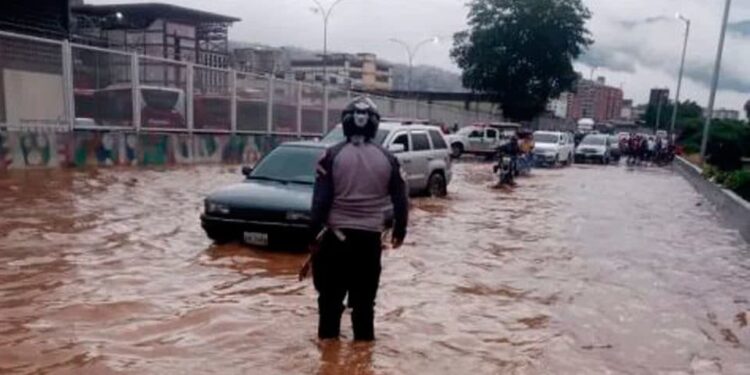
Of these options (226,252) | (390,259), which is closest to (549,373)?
(390,259)

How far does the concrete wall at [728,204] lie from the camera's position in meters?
13.0

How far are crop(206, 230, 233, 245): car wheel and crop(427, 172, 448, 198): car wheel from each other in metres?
7.92

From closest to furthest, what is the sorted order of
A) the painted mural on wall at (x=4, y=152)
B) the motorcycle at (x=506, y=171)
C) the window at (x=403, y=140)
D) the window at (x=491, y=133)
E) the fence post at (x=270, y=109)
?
1. the painted mural on wall at (x=4, y=152)
2. the window at (x=403, y=140)
3. the motorcycle at (x=506, y=171)
4. the fence post at (x=270, y=109)
5. the window at (x=491, y=133)

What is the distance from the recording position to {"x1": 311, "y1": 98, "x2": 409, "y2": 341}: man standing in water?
5.00m

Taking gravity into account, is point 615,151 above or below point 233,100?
below

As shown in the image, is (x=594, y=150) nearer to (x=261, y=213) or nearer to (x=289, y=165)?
(x=289, y=165)

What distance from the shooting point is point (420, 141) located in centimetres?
1579

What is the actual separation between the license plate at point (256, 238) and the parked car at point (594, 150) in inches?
1321

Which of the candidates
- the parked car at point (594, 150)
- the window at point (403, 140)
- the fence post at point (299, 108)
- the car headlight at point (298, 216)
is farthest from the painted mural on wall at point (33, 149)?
the parked car at point (594, 150)

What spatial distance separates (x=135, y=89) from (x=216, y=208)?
10.9 meters

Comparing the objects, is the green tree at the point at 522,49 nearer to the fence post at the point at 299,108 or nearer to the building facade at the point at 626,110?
the fence post at the point at 299,108

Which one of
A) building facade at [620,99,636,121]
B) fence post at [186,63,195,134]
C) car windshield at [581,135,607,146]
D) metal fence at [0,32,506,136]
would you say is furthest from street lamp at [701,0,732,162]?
building facade at [620,99,636,121]

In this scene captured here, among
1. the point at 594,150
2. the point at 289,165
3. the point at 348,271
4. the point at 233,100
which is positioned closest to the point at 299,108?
the point at 233,100

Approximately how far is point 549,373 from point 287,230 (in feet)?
13.5
